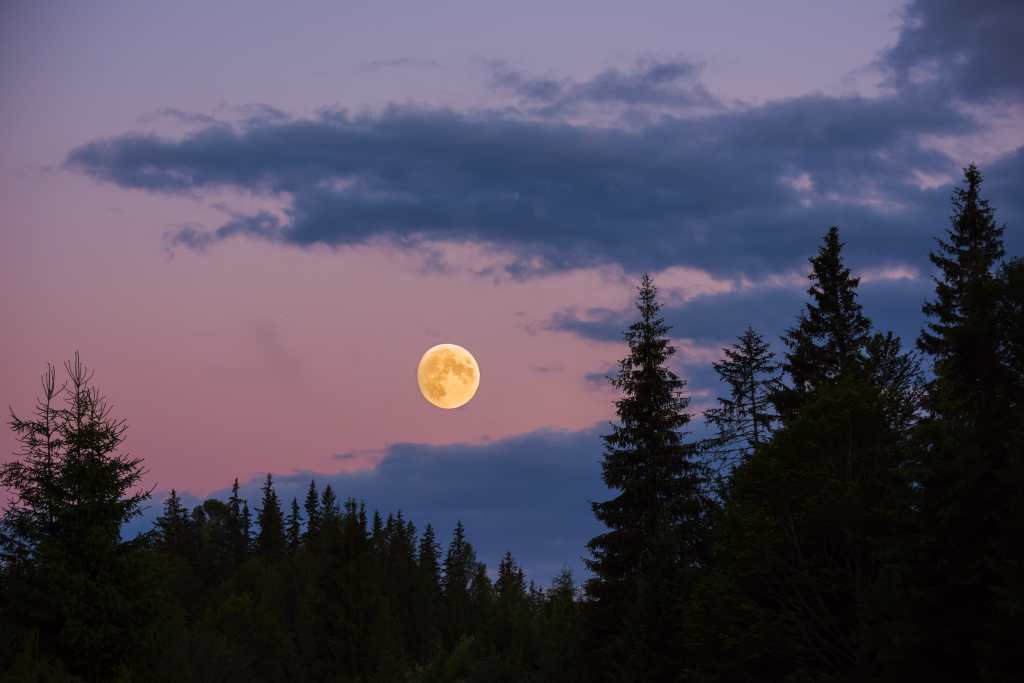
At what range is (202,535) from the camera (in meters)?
171

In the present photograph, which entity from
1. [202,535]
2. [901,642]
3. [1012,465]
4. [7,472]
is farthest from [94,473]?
[202,535]

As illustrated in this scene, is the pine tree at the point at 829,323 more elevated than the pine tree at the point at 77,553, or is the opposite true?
the pine tree at the point at 829,323

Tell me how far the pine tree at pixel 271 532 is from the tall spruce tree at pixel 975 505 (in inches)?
5099

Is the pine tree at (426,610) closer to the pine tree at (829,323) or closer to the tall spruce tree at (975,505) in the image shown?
the pine tree at (829,323)

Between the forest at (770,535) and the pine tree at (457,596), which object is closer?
the forest at (770,535)

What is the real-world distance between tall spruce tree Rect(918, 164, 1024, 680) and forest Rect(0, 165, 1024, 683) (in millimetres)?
54

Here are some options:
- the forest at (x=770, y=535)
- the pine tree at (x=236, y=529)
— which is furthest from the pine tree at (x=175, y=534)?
the forest at (x=770, y=535)

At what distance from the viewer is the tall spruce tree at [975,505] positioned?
21.9 m

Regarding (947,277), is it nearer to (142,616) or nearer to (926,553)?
(926,553)

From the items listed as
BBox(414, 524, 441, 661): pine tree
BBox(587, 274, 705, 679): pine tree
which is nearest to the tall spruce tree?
BBox(587, 274, 705, 679): pine tree

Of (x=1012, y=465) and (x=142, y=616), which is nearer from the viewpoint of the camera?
(x=1012, y=465)

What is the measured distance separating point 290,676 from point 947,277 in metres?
55.2

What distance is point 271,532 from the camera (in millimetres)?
156250

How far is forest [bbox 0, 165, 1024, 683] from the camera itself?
23953mm
